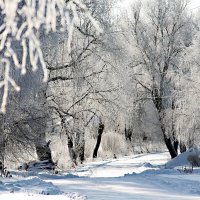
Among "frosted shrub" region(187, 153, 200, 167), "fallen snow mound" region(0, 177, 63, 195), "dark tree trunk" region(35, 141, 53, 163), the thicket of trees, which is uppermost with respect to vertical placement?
the thicket of trees

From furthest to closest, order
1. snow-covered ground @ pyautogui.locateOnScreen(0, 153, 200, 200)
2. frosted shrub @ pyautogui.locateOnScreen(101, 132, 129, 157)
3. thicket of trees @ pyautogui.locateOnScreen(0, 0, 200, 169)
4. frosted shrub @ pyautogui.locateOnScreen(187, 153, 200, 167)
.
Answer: frosted shrub @ pyautogui.locateOnScreen(101, 132, 129, 157) → frosted shrub @ pyautogui.locateOnScreen(187, 153, 200, 167) → thicket of trees @ pyautogui.locateOnScreen(0, 0, 200, 169) → snow-covered ground @ pyautogui.locateOnScreen(0, 153, 200, 200)

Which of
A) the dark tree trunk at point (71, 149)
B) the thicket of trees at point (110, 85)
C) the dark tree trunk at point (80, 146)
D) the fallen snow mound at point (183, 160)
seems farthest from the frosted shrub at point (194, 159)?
the dark tree trunk at point (71, 149)

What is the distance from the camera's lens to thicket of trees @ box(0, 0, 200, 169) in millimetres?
14477

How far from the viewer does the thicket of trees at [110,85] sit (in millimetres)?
14477

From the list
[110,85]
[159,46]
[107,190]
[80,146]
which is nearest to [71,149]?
[80,146]

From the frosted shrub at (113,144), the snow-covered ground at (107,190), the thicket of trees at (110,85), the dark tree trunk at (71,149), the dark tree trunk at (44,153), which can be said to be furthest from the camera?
the frosted shrub at (113,144)

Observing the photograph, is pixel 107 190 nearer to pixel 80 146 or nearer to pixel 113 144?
pixel 80 146

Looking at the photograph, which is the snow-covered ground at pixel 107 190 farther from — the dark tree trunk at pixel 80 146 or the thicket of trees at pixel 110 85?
the dark tree trunk at pixel 80 146

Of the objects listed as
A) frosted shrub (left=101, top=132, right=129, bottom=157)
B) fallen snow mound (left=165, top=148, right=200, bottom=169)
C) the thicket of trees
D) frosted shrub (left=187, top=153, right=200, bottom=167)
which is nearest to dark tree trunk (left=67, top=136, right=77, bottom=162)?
the thicket of trees

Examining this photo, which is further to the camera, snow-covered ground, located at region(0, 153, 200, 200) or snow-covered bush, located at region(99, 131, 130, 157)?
snow-covered bush, located at region(99, 131, 130, 157)

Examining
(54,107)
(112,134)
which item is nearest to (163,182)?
(54,107)

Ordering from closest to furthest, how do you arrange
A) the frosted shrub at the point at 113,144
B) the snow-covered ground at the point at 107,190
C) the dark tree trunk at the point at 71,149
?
the snow-covered ground at the point at 107,190
the dark tree trunk at the point at 71,149
the frosted shrub at the point at 113,144

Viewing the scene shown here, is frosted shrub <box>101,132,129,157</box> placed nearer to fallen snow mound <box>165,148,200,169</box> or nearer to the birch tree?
the birch tree

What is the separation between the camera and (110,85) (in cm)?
1956
